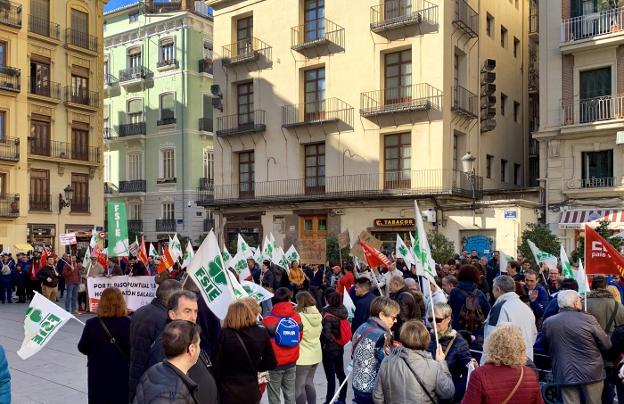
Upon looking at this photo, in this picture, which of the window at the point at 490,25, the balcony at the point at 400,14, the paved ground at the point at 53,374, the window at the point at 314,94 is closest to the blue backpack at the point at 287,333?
the paved ground at the point at 53,374

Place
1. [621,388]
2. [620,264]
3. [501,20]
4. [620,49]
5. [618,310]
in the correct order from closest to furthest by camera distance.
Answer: [621,388] < [618,310] < [620,264] < [620,49] < [501,20]

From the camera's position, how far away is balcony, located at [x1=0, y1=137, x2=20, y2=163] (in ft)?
108

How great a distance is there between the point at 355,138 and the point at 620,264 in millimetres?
20586

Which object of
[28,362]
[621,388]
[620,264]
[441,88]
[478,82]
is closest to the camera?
[621,388]

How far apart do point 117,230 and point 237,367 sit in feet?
31.0

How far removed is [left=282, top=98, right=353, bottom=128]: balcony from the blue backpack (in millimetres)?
22381

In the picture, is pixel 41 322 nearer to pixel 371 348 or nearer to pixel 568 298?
pixel 371 348

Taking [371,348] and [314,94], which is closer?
[371,348]

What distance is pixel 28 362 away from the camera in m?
10.6

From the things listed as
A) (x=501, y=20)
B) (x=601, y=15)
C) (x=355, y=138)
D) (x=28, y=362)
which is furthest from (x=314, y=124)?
(x=28, y=362)

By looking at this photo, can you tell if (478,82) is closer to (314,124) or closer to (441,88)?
(441,88)

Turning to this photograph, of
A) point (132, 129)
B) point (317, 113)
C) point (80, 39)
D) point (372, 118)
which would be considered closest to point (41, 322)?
point (372, 118)

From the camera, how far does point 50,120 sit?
3619 cm

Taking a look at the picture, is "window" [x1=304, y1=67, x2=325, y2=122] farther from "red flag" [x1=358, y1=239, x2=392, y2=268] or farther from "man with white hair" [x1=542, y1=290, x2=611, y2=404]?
"man with white hair" [x1=542, y1=290, x2=611, y2=404]
